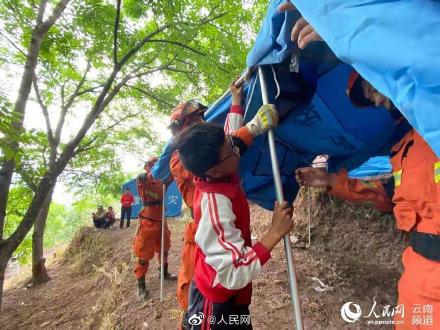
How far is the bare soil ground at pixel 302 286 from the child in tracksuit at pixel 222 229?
1860mm

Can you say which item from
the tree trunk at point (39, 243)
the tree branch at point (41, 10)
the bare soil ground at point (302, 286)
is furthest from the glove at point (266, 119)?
the tree trunk at point (39, 243)

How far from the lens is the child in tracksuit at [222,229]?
4.52 feet

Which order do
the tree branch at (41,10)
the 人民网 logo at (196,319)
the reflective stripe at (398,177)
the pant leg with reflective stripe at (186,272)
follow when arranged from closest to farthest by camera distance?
1. the reflective stripe at (398,177)
2. the 人民网 logo at (196,319)
3. the pant leg with reflective stripe at (186,272)
4. the tree branch at (41,10)

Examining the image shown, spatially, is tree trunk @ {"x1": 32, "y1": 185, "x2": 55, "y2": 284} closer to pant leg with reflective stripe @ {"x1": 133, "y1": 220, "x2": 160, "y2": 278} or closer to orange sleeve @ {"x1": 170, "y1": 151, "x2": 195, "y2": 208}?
pant leg with reflective stripe @ {"x1": 133, "y1": 220, "x2": 160, "y2": 278}

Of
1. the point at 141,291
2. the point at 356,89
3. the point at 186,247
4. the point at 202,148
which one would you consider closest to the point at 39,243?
the point at 141,291

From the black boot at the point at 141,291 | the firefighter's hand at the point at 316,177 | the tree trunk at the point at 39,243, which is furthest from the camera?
the tree trunk at the point at 39,243

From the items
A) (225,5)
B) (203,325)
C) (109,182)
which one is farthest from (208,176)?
(109,182)

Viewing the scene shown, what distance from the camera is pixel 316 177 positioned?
6.34 ft

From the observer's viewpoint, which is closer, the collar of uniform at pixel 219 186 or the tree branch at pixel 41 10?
the collar of uniform at pixel 219 186

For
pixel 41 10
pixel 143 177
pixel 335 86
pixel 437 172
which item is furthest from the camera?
pixel 143 177

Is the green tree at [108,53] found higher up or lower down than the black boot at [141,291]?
higher up

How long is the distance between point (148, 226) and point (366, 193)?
3798mm

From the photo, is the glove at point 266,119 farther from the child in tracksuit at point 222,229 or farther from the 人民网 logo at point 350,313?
the 人民网 logo at point 350,313

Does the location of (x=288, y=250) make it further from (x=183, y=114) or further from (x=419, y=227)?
(x=183, y=114)
